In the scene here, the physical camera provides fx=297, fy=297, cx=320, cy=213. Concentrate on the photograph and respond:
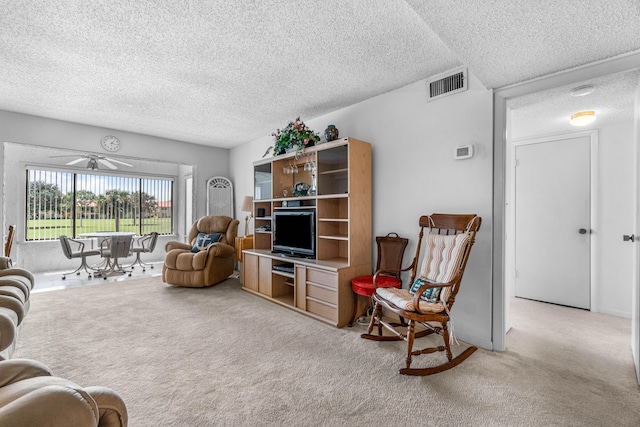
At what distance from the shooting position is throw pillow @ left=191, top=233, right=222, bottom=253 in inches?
203

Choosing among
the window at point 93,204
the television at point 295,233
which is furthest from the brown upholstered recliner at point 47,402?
the window at point 93,204

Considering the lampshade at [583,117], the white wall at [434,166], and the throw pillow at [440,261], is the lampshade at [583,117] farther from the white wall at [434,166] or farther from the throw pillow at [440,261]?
the throw pillow at [440,261]

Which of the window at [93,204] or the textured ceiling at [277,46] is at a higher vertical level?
the textured ceiling at [277,46]

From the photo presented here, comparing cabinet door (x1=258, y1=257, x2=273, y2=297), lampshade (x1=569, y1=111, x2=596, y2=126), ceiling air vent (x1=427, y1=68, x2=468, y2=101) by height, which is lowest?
cabinet door (x1=258, y1=257, x2=273, y2=297)

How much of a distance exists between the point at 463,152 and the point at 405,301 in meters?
1.52

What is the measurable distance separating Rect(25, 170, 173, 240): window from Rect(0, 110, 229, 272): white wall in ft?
0.81

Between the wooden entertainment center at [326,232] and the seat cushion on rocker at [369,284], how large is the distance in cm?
13

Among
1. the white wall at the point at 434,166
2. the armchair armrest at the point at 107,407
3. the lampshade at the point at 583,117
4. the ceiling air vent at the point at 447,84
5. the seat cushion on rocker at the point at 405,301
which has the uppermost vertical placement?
the ceiling air vent at the point at 447,84

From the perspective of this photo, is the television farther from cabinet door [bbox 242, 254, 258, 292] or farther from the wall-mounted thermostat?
the wall-mounted thermostat

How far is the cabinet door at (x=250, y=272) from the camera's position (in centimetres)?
434

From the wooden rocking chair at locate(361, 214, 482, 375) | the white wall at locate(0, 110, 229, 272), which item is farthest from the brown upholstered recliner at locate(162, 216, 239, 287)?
the wooden rocking chair at locate(361, 214, 482, 375)

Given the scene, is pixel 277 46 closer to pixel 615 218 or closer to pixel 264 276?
pixel 264 276

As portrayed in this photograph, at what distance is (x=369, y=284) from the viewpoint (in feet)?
9.82

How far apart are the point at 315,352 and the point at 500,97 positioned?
2.76m
